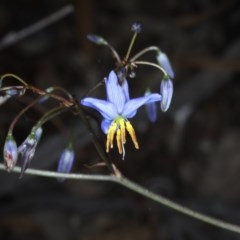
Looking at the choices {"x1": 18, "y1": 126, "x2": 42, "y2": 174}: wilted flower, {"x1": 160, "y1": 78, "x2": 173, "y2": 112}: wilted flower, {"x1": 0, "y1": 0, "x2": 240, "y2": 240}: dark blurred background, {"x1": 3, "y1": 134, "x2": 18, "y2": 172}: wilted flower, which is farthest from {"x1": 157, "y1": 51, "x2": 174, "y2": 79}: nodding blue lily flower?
{"x1": 0, "y1": 0, "x2": 240, "y2": 240}: dark blurred background

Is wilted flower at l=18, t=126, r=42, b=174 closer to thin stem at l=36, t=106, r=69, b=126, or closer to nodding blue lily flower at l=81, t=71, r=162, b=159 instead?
thin stem at l=36, t=106, r=69, b=126

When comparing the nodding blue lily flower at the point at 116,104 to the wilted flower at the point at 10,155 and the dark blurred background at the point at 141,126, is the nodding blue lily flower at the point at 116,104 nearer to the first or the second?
the wilted flower at the point at 10,155

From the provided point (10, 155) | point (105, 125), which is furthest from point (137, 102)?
point (10, 155)

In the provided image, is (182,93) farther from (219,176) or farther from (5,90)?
(5,90)

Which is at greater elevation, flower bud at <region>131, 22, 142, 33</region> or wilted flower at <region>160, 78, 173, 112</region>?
flower bud at <region>131, 22, 142, 33</region>

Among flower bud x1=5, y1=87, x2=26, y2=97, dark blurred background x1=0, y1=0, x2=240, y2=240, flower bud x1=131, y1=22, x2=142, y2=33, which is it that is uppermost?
flower bud x1=131, y1=22, x2=142, y2=33

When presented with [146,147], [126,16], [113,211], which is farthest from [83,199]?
[126,16]
